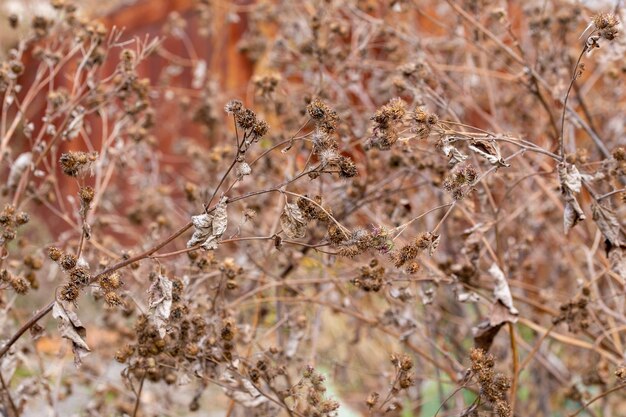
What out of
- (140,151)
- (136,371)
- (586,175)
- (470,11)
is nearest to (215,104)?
(140,151)

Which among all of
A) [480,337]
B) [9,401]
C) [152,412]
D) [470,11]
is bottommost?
[9,401]

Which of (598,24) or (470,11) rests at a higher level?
(470,11)

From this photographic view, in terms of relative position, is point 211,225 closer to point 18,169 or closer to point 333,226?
point 333,226

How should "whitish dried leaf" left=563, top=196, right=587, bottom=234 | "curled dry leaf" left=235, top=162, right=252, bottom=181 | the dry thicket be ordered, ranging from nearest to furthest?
1. "curled dry leaf" left=235, top=162, right=252, bottom=181
2. the dry thicket
3. "whitish dried leaf" left=563, top=196, right=587, bottom=234

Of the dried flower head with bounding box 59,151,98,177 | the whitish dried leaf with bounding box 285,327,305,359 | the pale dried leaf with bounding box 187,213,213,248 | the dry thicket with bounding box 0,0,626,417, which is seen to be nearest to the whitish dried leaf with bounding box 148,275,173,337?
the dry thicket with bounding box 0,0,626,417

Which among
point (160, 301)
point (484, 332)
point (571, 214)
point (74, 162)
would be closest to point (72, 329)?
point (160, 301)

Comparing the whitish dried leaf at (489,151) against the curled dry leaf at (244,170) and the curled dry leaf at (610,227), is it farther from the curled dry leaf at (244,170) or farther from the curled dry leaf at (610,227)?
the curled dry leaf at (244,170)

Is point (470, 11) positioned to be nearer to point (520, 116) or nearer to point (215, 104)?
point (520, 116)

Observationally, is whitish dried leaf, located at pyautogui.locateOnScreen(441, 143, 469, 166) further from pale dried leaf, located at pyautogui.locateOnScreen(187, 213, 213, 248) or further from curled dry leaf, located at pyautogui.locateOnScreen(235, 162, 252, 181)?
pale dried leaf, located at pyautogui.locateOnScreen(187, 213, 213, 248)
